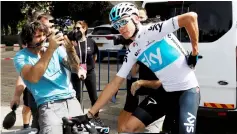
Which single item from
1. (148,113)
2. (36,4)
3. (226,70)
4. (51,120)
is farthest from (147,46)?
(36,4)

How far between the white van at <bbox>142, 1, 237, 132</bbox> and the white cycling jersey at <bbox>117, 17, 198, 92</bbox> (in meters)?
2.08

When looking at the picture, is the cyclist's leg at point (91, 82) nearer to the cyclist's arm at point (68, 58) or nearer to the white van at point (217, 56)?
the white van at point (217, 56)

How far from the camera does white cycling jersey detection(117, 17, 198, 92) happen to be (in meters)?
3.29

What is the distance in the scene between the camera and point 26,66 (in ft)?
10.5

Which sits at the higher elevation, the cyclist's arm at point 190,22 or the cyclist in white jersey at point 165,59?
the cyclist's arm at point 190,22

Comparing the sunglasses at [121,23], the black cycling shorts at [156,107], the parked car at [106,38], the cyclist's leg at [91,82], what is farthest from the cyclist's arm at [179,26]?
the parked car at [106,38]

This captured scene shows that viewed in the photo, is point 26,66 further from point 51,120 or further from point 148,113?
point 148,113

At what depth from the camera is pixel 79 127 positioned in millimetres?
A: 2676

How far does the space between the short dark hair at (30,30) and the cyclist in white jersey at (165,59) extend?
1.92 feet

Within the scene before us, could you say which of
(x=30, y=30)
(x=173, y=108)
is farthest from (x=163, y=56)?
(x=30, y=30)

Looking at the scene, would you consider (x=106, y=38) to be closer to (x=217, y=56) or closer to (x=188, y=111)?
(x=217, y=56)

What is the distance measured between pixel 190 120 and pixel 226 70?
2.32 metres

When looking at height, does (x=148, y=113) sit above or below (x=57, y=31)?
below

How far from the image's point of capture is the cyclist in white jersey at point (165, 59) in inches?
127
